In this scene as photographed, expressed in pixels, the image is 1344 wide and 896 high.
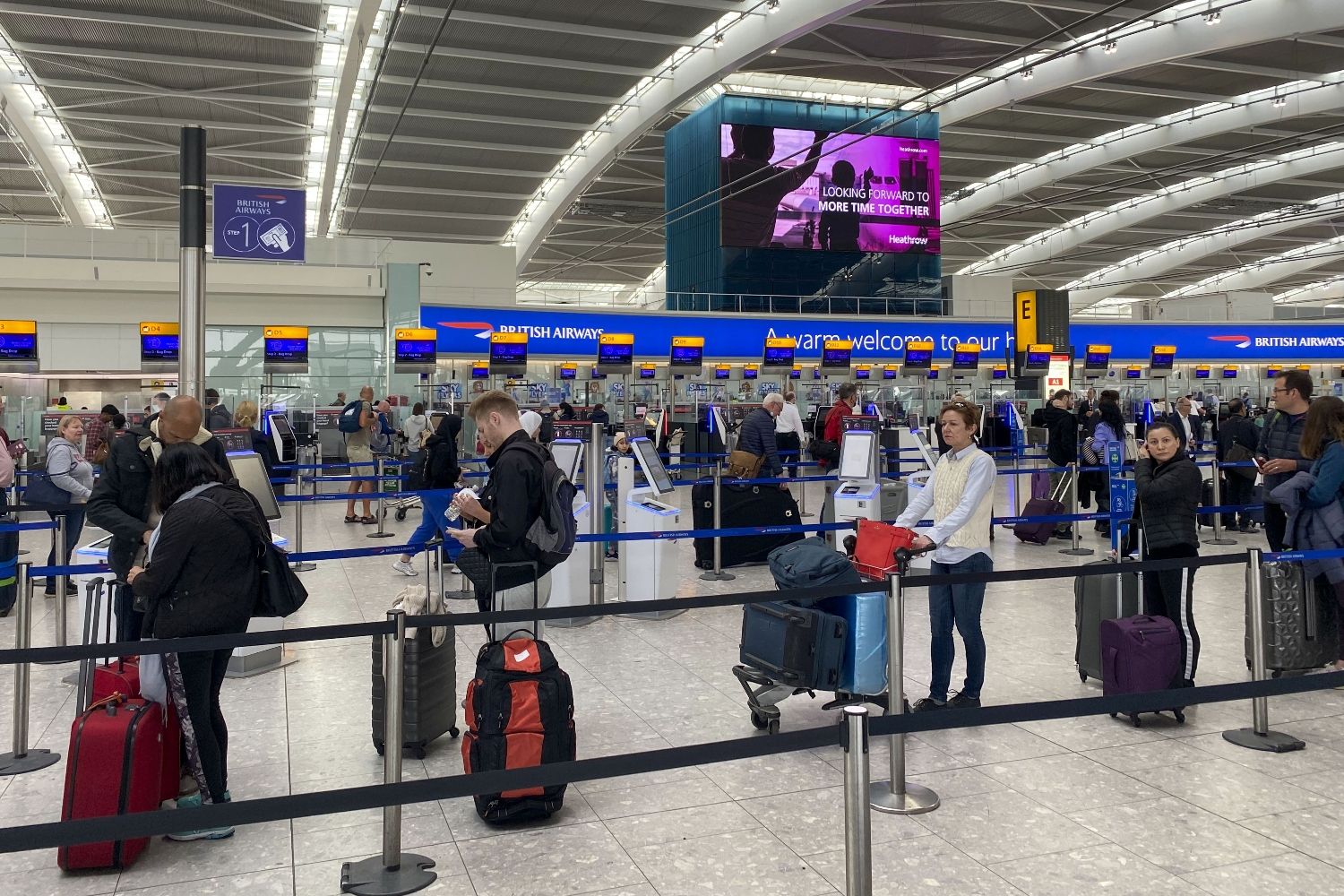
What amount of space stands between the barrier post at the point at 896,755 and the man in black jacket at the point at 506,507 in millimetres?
1435

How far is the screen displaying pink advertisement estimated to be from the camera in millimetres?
28484

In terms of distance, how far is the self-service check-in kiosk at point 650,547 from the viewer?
295 inches

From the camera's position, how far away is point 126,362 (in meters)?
23.9

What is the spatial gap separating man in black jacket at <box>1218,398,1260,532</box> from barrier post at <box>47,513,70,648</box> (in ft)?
35.3

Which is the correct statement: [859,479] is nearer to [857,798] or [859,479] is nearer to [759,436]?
[759,436]

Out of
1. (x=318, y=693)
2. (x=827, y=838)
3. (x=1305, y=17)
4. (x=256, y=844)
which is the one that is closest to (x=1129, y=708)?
(x=827, y=838)

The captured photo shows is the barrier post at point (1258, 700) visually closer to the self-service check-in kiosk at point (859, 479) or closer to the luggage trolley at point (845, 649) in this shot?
the luggage trolley at point (845, 649)

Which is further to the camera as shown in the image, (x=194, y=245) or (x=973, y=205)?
(x=973, y=205)

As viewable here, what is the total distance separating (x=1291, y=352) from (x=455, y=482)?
31.4 m

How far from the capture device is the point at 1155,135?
2886 centimetres

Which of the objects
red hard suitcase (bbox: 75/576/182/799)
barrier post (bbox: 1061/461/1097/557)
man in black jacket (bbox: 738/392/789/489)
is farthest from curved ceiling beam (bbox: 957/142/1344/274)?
red hard suitcase (bbox: 75/576/182/799)

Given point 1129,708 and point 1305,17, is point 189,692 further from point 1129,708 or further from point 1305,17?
point 1305,17

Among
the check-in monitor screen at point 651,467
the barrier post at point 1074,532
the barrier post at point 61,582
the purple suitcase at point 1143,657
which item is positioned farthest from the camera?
the barrier post at point 1074,532

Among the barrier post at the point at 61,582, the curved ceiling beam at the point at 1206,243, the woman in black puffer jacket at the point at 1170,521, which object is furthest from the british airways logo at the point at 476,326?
the curved ceiling beam at the point at 1206,243
